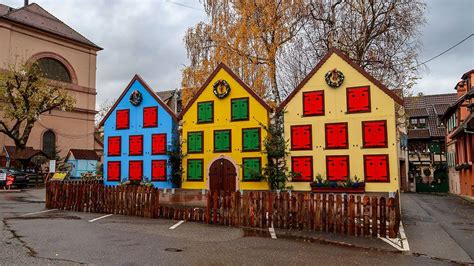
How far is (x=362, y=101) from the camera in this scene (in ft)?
59.6

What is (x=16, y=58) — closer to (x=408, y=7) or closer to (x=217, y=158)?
(x=217, y=158)

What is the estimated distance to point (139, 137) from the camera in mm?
22062

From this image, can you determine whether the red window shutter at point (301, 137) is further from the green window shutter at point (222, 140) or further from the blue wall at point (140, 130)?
the blue wall at point (140, 130)

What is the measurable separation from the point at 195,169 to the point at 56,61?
34136 mm

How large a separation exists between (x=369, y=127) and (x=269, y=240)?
8.84 metres

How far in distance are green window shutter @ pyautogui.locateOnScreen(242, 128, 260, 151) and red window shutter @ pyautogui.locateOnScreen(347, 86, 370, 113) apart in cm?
432

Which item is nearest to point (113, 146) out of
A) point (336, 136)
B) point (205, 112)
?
point (205, 112)

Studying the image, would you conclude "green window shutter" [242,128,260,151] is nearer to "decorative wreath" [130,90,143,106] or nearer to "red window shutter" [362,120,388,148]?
"red window shutter" [362,120,388,148]

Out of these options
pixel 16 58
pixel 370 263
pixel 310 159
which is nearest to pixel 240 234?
pixel 370 263

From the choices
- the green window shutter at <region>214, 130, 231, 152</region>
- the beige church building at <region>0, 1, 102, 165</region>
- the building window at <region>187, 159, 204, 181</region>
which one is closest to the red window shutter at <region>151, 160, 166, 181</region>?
the building window at <region>187, 159, 204, 181</region>

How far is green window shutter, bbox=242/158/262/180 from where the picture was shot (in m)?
19.3

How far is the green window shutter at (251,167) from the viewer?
19281mm

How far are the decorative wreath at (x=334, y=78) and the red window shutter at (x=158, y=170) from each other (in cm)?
900

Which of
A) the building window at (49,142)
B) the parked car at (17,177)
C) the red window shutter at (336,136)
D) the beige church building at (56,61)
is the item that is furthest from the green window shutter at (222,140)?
the building window at (49,142)
